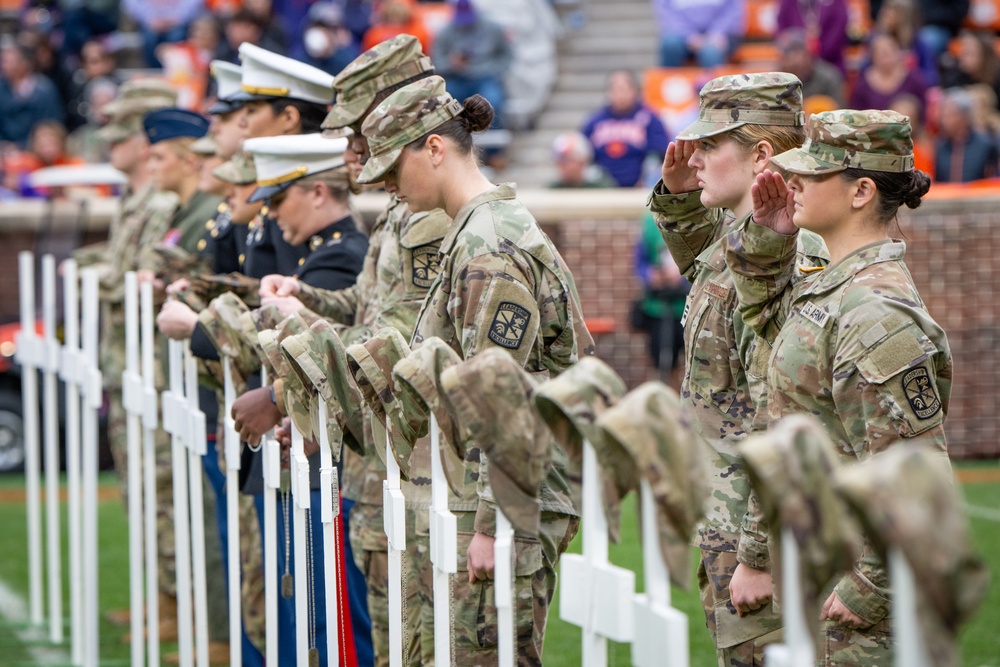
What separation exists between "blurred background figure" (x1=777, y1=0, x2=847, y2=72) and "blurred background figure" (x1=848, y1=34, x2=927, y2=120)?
1214 mm

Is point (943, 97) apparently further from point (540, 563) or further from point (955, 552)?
point (955, 552)

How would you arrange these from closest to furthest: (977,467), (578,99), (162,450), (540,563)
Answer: (540,563) < (162,450) < (977,467) < (578,99)

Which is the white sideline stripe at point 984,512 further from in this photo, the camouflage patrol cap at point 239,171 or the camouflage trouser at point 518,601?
the camouflage trouser at point 518,601

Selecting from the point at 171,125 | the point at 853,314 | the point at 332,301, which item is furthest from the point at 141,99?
the point at 853,314

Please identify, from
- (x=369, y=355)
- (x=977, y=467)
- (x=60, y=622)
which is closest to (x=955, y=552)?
(x=369, y=355)

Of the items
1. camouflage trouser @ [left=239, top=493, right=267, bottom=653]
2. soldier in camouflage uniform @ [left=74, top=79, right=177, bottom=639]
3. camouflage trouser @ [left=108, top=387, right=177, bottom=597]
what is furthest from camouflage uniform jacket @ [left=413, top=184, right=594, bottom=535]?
soldier in camouflage uniform @ [left=74, top=79, right=177, bottom=639]

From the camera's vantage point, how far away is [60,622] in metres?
6.54

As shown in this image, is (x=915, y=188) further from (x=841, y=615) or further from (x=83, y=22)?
(x=83, y=22)

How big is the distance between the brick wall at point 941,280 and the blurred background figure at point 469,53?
301cm

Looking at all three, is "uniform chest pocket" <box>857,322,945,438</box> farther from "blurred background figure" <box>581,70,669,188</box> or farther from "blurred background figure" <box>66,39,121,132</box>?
"blurred background figure" <box>66,39,121,132</box>

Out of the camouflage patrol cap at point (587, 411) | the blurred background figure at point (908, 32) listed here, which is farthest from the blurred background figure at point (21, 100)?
the camouflage patrol cap at point (587, 411)

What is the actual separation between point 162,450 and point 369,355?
11.3ft

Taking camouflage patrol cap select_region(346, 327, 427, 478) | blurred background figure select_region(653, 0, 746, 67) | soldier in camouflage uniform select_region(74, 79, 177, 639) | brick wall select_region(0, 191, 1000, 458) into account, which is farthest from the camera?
blurred background figure select_region(653, 0, 746, 67)

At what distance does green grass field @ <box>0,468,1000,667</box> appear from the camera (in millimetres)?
5930
